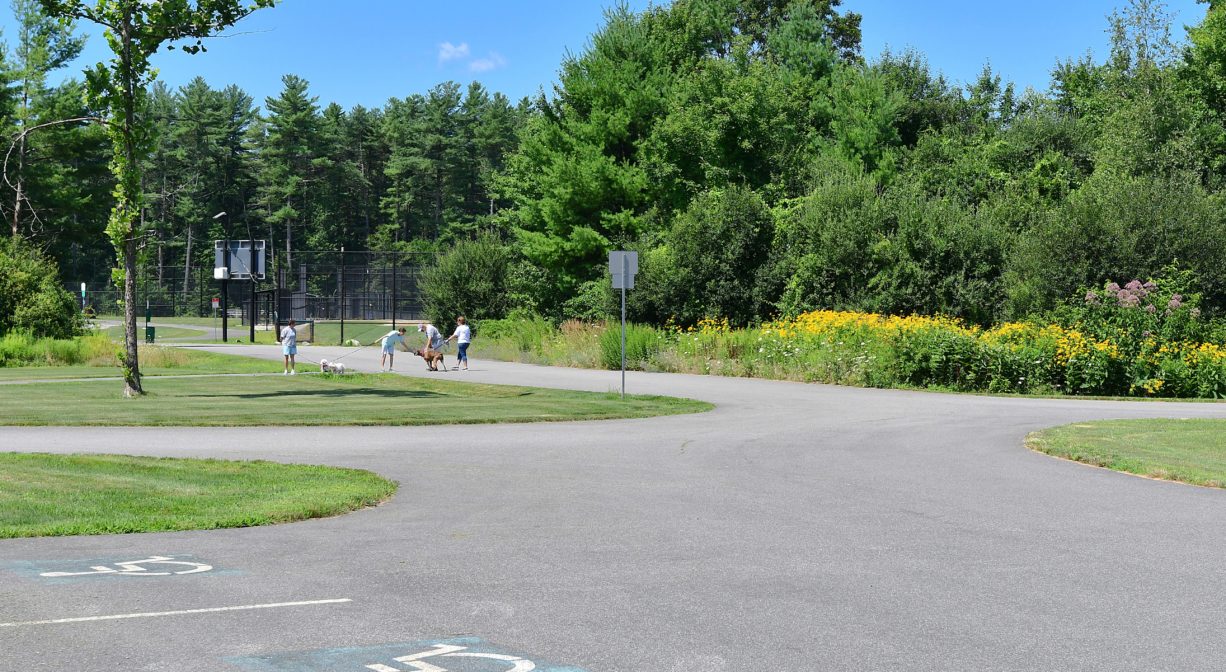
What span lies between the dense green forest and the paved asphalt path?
738 inches

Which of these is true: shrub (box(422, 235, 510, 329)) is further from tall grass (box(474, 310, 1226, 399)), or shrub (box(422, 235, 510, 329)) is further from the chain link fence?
tall grass (box(474, 310, 1226, 399))

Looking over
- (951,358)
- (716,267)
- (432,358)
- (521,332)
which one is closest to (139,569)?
(951,358)

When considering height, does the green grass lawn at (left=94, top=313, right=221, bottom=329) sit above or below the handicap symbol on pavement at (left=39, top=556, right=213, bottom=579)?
above

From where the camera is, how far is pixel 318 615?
6.66 meters

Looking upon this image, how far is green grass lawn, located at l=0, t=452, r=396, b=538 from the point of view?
32.4 ft

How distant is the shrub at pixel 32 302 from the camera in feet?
135

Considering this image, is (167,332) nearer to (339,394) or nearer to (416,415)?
(339,394)

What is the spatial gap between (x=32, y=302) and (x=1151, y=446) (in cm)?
A: 3844

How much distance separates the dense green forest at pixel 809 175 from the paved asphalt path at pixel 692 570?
18.7m

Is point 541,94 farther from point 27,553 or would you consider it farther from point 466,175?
point 466,175

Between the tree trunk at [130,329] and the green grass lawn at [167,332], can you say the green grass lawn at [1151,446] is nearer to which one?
the tree trunk at [130,329]

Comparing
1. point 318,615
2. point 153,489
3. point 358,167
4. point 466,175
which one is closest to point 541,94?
point 153,489

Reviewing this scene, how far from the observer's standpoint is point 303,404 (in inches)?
901

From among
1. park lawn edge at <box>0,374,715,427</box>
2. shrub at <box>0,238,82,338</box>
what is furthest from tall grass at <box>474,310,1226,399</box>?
shrub at <box>0,238,82,338</box>
